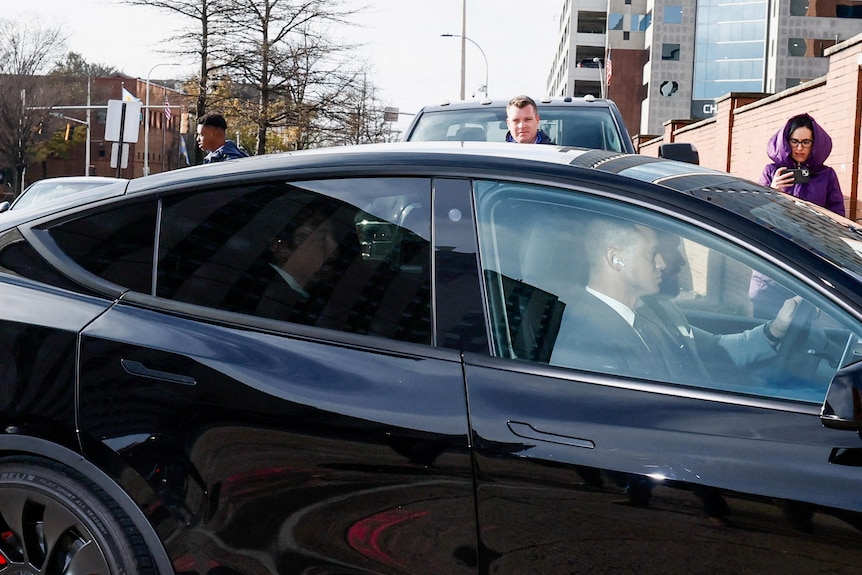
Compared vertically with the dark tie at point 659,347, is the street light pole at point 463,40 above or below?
above

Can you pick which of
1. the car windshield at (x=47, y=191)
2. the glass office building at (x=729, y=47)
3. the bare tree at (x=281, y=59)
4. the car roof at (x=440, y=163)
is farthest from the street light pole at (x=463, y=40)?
the car roof at (x=440, y=163)

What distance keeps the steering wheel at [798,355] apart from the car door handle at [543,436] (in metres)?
0.44

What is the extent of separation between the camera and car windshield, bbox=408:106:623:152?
287 inches

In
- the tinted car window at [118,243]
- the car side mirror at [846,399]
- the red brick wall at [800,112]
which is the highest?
the red brick wall at [800,112]

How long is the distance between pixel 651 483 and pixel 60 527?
1481 millimetres

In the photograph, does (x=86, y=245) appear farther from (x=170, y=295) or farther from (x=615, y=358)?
(x=615, y=358)

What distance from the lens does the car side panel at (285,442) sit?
2125mm

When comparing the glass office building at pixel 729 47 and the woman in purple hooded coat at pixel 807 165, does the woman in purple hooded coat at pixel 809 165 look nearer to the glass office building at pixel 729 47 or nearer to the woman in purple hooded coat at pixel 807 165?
the woman in purple hooded coat at pixel 807 165

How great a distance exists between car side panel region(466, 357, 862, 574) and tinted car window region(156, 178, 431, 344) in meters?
0.33

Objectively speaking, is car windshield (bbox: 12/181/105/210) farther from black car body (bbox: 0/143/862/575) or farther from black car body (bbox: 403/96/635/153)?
black car body (bbox: 0/143/862/575)

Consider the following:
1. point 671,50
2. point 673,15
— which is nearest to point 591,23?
point 673,15

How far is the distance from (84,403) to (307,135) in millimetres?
33734

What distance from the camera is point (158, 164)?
105 meters

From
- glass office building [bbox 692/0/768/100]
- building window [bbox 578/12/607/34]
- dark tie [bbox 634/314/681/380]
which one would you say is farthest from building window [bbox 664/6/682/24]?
dark tie [bbox 634/314/681/380]
